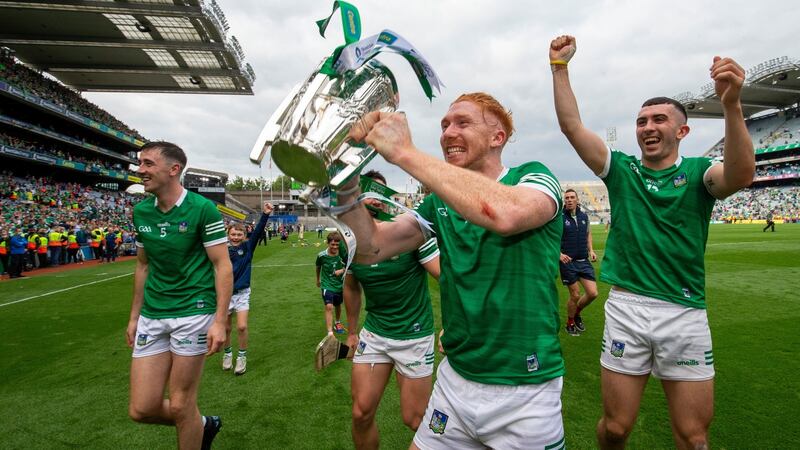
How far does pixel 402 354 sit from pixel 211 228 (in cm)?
185

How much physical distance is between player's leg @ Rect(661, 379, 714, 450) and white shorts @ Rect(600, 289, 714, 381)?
54 millimetres

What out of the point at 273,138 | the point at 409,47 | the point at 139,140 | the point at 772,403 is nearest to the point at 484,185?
the point at 409,47

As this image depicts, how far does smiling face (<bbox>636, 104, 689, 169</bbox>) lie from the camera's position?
2820 millimetres

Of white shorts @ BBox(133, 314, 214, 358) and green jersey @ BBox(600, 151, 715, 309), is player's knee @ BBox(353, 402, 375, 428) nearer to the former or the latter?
white shorts @ BBox(133, 314, 214, 358)

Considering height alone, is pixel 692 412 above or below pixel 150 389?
above

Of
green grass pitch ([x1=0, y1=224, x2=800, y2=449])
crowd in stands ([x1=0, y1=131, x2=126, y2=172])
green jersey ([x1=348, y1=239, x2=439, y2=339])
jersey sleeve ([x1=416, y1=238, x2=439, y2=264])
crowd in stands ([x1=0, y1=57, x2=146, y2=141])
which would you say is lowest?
green grass pitch ([x1=0, y1=224, x2=800, y2=449])

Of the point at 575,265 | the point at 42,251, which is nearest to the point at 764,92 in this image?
the point at 575,265

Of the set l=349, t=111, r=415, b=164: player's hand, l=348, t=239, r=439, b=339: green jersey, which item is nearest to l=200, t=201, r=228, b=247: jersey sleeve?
l=348, t=239, r=439, b=339: green jersey

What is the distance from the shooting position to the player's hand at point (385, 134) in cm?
135

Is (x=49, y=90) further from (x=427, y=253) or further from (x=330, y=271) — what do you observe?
(x=427, y=253)

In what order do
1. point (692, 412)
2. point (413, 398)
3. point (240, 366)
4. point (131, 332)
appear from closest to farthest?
point (692, 412) → point (413, 398) → point (131, 332) → point (240, 366)

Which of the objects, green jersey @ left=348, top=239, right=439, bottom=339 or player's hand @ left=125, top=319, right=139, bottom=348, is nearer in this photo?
green jersey @ left=348, top=239, right=439, bottom=339

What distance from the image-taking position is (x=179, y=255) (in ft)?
11.0

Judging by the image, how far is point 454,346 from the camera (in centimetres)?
195
